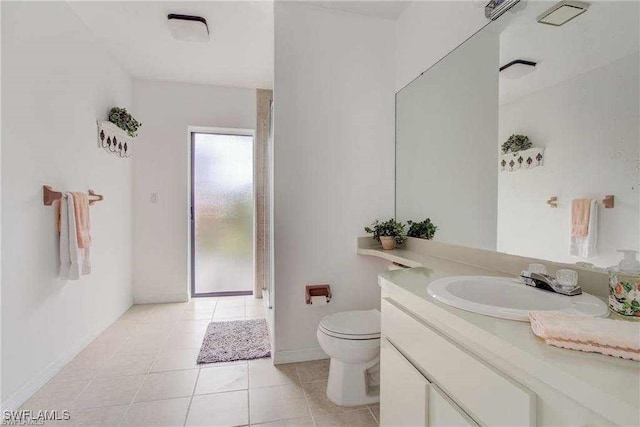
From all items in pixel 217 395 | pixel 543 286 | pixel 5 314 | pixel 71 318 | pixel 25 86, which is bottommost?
pixel 217 395

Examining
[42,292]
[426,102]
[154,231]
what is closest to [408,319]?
[426,102]

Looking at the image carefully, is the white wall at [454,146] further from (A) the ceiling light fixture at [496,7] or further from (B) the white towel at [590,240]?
(B) the white towel at [590,240]

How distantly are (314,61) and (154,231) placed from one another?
8.29 feet

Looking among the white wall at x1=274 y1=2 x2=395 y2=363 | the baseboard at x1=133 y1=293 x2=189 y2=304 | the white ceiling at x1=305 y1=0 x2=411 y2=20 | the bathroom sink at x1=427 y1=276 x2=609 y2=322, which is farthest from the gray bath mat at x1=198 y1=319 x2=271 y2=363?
the white ceiling at x1=305 y1=0 x2=411 y2=20

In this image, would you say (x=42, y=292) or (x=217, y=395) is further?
(x=42, y=292)

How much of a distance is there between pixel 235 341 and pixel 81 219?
4.63 feet

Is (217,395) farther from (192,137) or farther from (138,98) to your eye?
(138,98)

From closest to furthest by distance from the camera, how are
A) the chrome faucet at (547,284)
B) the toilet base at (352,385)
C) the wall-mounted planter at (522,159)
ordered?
the chrome faucet at (547,284)
the wall-mounted planter at (522,159)
the toilet base at (352,385)

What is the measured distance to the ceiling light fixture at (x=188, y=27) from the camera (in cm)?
222

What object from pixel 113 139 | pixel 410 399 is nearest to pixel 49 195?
pixel 113 139

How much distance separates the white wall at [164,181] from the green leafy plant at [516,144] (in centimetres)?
297

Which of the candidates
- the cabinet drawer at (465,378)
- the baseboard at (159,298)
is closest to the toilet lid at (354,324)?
the cabinet drawer at (465,378)

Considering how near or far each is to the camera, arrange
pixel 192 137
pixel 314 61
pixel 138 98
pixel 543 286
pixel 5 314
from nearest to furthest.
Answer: pixel 543 286 < pixel 5 314 < pixel 314 61 < pixel 138 98 < pixel 192 137

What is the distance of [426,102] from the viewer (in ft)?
6.53
